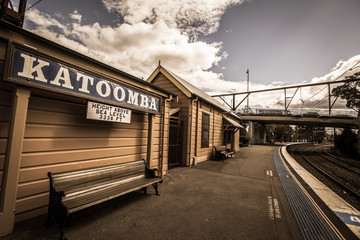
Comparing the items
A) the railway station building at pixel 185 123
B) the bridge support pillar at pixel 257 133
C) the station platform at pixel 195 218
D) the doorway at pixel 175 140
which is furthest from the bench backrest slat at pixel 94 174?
the bridge support pillar at pixel 257 133

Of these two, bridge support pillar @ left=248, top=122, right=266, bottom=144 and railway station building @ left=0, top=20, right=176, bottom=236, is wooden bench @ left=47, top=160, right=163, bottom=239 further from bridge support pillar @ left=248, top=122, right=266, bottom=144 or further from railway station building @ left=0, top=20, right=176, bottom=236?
bridge support pillar @ left=248, top=122, right=266, bottom=144

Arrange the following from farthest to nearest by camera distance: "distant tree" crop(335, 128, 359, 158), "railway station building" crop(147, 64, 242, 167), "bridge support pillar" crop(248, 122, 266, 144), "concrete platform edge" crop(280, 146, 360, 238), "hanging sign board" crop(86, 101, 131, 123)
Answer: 1. "bridge support pillar" crop(248, 122, 266, 144)
2. "distant tree" crop(335, 128, 359, 158)
3. "railway station building" crop(147, 64, 242, 167)
4. "hanging sign board" crop(86, 101, 131, 123)
5. "concrete platform edge" crop(280, 146, 360, 238)

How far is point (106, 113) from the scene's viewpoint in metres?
3.73

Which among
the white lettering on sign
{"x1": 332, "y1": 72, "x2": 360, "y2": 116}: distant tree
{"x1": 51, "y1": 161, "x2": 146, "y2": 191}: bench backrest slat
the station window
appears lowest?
the white lettering on sign

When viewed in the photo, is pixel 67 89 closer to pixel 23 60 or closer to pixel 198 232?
pixel 23 60

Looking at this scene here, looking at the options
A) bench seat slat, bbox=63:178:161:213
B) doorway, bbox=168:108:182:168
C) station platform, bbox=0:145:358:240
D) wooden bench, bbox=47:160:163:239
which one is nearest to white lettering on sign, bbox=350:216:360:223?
station platform, bbox=0:145:358:240

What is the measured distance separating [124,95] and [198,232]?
3.60 metres

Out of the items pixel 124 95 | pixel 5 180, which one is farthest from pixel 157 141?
pixel 5 180

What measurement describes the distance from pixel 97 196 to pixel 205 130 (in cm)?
754

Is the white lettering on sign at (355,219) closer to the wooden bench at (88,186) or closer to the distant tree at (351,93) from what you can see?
the wooden bench at (88,186)

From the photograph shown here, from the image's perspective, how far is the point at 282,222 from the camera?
→ 10.6 ft

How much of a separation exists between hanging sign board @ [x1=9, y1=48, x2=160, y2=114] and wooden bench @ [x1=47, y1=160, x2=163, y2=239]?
163cm

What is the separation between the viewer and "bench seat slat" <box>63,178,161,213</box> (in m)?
2.55

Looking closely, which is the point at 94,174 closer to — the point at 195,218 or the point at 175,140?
the point at 195,218
